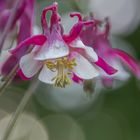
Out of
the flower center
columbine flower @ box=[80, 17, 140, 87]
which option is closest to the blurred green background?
columbine flower @ box=[80, 17, 140, 87]

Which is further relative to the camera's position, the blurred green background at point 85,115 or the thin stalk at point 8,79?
the blurred green background at point 85,115

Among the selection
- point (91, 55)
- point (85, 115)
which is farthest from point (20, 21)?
point (85, 115)

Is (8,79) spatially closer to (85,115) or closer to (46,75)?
(46,75)

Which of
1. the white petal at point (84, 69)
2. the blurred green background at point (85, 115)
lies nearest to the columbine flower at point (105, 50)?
the white petal at point (84, 69)

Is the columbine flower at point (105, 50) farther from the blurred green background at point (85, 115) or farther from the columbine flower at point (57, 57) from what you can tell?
the blurred green background at point (85, 115)

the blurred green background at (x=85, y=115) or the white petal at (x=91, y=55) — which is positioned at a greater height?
the white petal at (x=91, y=55)

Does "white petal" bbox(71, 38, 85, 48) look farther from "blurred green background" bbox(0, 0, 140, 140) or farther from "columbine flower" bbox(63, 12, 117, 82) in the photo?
"blurred green background" bbox(0, 0, 140, 140)
